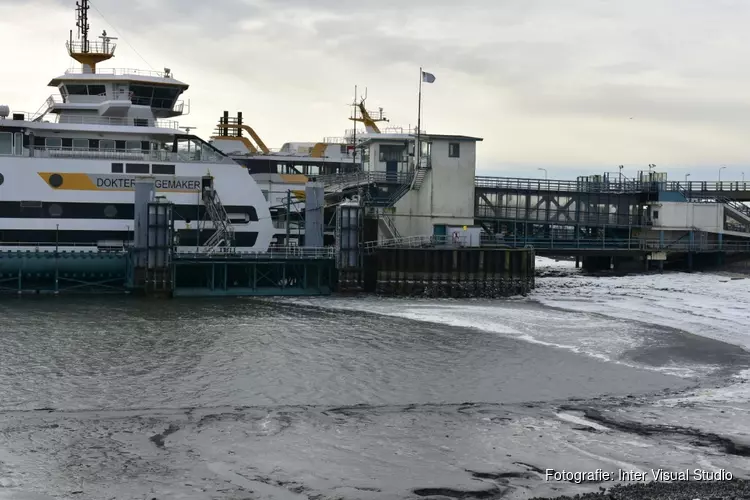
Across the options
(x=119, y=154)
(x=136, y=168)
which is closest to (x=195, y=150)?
(x=136, y=168)

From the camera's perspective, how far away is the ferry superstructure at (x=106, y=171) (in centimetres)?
4353

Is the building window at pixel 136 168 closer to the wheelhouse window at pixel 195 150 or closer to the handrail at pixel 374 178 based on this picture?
the wheelhouse window at pixel 195 150

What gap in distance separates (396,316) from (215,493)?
21.0 metres

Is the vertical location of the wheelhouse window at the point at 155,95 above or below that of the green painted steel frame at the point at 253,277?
above

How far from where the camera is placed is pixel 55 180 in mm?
43656

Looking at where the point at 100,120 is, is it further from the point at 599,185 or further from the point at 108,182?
the point at 599,185

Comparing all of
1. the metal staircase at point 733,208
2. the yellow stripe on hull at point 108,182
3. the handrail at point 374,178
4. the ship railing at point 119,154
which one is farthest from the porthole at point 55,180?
the metal staircase at point 733,208

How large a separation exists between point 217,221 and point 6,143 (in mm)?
11153

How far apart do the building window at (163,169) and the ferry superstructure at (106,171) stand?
0.17ft

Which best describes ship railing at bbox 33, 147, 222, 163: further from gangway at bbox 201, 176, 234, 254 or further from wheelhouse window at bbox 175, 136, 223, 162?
gangway at bbox 201, 176, 234, 254

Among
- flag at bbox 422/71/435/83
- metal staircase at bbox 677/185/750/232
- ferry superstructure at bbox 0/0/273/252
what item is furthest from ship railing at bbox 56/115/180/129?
metal staircase at bbox 677/185/750/232

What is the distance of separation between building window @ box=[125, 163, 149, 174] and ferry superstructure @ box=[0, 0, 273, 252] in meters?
0.05

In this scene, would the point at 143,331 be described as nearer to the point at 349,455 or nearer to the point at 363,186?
the point at 349,455

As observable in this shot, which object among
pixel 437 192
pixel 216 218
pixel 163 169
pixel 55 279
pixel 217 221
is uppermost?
pixel 163 169
